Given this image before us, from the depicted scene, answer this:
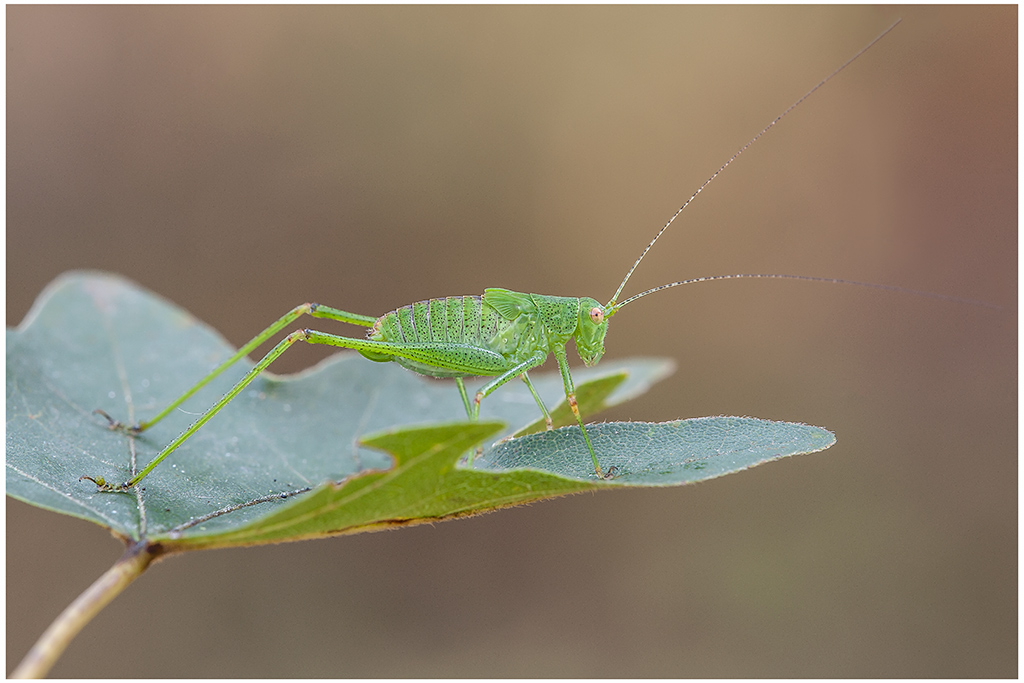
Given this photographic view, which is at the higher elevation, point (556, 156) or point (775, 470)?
point (556, 156)

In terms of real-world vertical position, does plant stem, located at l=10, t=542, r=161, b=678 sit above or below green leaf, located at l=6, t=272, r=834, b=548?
below

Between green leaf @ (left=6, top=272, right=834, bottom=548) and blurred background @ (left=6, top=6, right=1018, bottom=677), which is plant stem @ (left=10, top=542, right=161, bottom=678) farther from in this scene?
blurred background @ (left=6, top=6, right=1018, bottom=677)

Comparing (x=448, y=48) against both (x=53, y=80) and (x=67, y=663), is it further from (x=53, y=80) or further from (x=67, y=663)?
(x=67, y=663)

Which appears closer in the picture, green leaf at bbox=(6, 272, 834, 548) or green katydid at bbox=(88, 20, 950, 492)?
green leaf at bbox=(6, 272, 834, 548)

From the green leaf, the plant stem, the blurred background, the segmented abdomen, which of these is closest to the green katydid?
the segmented abdomen

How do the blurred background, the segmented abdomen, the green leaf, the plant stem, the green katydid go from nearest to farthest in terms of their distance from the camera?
1. the plant stem
2. the green leaf
3. the green katydid
4. the segmented abdomen
5. the blurred background

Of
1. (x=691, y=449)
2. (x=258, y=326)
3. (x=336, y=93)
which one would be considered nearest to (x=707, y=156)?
(x=336, y=93)

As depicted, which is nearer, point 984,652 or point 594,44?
point 984,652

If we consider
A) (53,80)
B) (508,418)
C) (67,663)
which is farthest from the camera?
(53,80)
